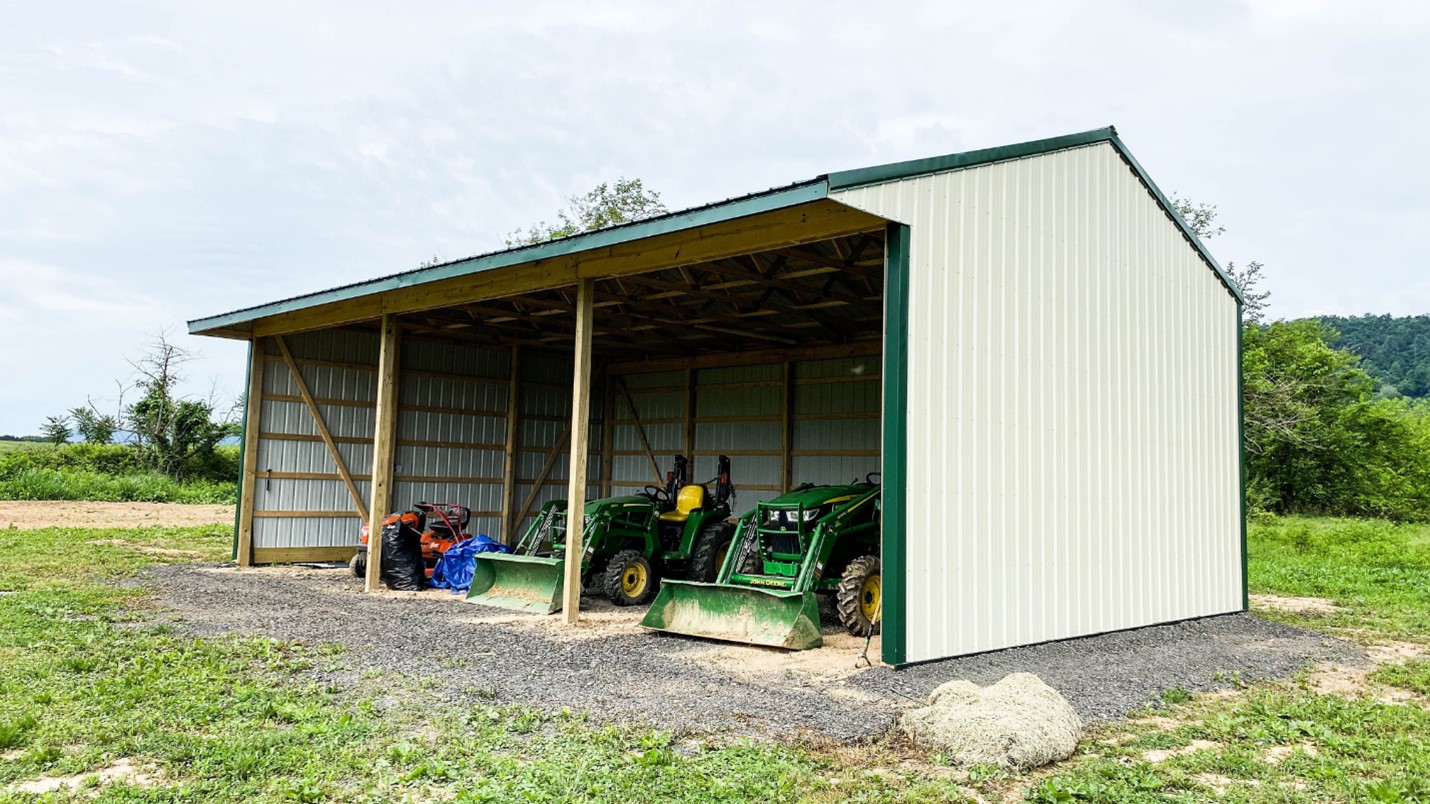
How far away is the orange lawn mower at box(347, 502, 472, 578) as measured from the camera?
11.0 metres

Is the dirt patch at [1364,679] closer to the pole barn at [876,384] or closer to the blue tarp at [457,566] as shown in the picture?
the pole barn at [876,384]

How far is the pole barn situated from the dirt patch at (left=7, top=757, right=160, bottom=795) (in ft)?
13.2

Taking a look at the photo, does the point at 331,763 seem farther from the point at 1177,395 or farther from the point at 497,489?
the point at 497,489

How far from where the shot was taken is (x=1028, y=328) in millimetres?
7680

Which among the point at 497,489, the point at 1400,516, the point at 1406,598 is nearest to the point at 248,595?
the point at 497,489

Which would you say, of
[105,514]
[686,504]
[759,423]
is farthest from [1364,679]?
[105,514]

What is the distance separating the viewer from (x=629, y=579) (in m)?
9.59

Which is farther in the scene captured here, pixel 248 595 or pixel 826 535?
pixel 248 595

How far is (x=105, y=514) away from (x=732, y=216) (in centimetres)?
1645

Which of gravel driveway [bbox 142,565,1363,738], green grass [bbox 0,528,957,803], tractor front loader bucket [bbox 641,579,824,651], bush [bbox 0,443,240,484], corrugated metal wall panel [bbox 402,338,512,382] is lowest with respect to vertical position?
green grass [bbox 0,528,957,803]

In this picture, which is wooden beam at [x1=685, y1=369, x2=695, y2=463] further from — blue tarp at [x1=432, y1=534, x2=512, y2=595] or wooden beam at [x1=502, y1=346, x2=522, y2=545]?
blue tarp at [x1=432, y1=534, x2=512, y2=595]

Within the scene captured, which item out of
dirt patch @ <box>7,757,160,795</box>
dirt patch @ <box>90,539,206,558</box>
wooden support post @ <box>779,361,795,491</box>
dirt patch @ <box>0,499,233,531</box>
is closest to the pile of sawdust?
dirt patch @ <box>7,757,160,795</box>

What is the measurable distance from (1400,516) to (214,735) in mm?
30964

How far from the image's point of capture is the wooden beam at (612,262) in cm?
688
